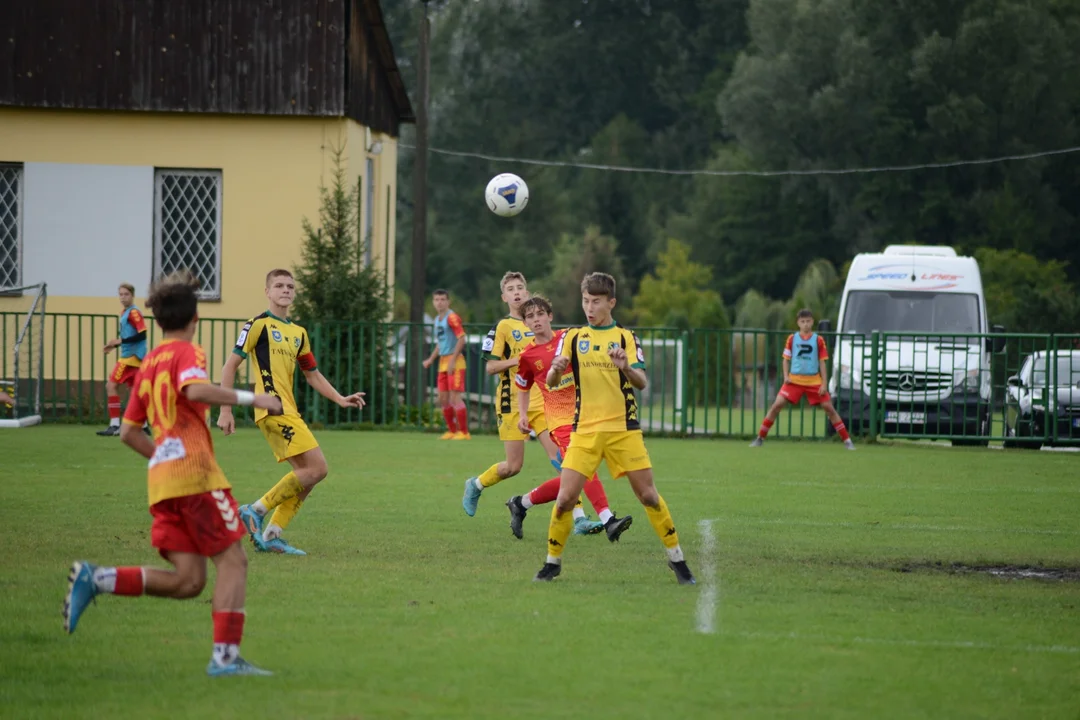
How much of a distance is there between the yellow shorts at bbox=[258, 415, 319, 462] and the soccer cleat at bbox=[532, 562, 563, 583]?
2014 mm

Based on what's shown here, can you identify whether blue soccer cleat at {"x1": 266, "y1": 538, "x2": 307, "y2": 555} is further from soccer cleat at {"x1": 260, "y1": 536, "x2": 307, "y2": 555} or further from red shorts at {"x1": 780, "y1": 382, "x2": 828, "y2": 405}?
red shorts at {"x1": 780, "y1": 382, "x2": 828, "y2": 405}

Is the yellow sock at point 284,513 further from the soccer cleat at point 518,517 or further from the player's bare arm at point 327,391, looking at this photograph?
the soccer cleat at point 518,517

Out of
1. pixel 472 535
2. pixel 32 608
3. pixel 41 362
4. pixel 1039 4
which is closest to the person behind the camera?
pixel 32 608

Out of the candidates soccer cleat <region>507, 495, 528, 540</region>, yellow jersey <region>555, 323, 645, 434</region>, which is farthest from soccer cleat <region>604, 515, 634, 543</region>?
yellow jersey <region>555, 323, 645, 434</region>

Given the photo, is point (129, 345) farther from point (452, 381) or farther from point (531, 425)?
point (531, 425)

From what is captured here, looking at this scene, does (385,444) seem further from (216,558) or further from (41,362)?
(216,558)

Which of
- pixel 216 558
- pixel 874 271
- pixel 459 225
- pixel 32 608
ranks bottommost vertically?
pixel 32 608

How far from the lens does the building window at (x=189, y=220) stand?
27.0m

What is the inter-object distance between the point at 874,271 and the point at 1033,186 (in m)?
35.3

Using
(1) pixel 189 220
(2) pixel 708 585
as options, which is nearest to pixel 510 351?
(2) pixel 708 585

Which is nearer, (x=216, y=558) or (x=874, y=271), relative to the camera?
(x=216, y=558)

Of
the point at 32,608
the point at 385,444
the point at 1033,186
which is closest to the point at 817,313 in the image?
the point at 1033,186

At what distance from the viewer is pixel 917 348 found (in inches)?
899

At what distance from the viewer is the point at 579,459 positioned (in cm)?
934
